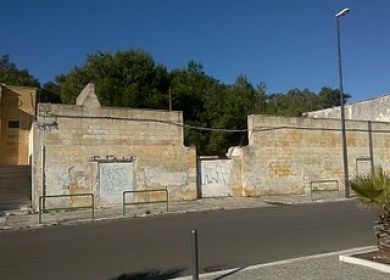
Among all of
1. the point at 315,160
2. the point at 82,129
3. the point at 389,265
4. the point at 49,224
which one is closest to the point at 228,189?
the point at 315,160

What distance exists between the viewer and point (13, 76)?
168 ft

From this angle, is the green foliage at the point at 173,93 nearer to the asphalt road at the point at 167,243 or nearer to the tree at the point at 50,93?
the tree at the point at 50,93

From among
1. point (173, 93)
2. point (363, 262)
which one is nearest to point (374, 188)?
point (363, 262)

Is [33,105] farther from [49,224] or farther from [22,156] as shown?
[49,224]

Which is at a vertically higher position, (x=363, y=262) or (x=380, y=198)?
(x=380, y=198)

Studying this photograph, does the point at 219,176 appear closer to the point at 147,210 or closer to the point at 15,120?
the point at 147,210

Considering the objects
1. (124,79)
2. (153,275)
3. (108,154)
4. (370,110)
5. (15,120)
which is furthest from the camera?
(370,110)

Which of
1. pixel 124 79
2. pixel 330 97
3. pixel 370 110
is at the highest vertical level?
pixel 330 97

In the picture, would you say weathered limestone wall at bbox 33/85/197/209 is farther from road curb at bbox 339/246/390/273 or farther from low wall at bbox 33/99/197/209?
road curb at bbox 339/246/390/273

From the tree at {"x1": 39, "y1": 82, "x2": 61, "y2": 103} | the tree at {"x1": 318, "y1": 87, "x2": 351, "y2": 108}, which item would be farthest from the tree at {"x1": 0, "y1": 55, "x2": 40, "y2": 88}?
the tree at {"x1": 318, "y1": 87, "x2": 351, "y2": 108}

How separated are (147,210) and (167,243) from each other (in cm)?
860

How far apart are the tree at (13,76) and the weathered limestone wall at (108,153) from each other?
29.0 m

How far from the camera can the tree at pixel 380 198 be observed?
8.20m

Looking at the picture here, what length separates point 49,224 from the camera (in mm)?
16578
